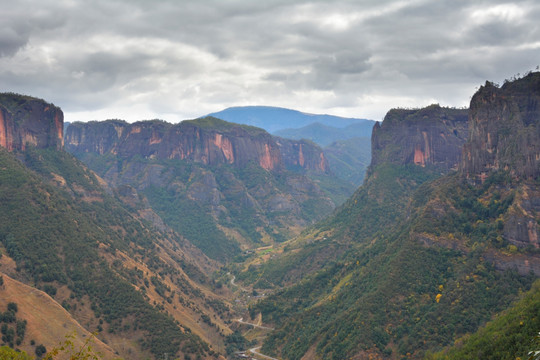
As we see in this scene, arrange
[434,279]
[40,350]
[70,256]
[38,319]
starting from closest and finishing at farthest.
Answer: [40,350] → [38,319] → [434,279] → [70,256]

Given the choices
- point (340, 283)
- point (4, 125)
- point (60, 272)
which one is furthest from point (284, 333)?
point (4, 125)

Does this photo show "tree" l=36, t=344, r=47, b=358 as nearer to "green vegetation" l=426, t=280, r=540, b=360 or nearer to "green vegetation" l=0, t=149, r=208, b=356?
"green vegetation" l=0, t=149, r=208, b=356

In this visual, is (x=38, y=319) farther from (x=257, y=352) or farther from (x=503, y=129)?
(x=503, y=129)

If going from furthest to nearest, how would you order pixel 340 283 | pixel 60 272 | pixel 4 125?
pixel 4 125, pixel 340 283, pixel 60 272

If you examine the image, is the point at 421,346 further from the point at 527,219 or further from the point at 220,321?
the point at 220,321

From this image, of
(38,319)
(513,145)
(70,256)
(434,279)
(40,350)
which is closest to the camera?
(40,350)

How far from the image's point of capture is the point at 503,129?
421 ft

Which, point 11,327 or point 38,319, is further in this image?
point 38,319

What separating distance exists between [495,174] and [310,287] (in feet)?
223

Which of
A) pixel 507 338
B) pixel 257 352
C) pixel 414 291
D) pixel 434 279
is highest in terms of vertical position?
pixel 507 338

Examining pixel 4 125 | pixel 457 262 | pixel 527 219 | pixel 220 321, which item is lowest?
pixel 220 321

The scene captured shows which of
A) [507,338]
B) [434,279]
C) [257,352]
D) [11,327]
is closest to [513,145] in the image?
[434,279]

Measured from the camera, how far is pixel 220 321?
15738 cm

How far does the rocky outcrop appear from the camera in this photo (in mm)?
117812
